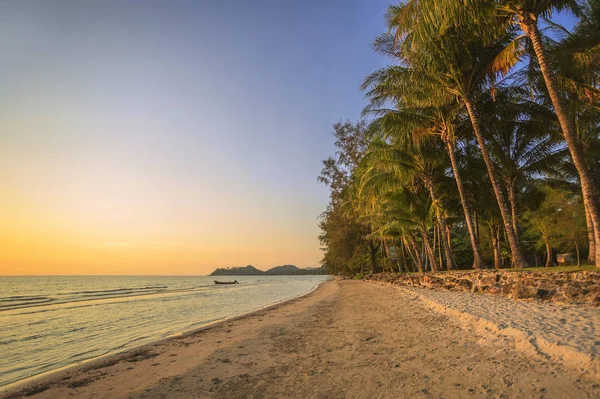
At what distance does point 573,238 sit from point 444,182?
8.42m

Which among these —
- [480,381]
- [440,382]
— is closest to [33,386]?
[440,382]

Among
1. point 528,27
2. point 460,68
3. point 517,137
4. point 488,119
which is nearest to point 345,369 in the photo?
point 528,27

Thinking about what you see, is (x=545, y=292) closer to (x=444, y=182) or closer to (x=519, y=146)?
(x=519, y=146)

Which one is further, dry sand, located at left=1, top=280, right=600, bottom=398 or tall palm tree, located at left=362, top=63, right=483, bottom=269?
tall palm tree, located at left=362, top=63, right=483, bottom=269

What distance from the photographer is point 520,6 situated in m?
10.4

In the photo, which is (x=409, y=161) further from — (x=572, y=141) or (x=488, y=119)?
(x=572, y=141)

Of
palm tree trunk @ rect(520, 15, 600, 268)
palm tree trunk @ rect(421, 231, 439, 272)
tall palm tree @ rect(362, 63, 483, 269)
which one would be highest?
tall palm tree @ rect(362, 63, 483, 269)

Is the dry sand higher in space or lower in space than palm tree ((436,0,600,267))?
lower

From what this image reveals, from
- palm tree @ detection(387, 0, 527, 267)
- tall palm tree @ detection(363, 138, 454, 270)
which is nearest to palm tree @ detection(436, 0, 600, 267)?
palm tree @ detection(387, 0, 527, 267)

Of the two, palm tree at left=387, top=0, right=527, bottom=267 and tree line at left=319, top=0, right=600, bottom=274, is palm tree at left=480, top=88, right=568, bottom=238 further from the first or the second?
palm tree at left=387, top=0, right=527, bottom=267

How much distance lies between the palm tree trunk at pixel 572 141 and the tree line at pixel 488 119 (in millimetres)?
30

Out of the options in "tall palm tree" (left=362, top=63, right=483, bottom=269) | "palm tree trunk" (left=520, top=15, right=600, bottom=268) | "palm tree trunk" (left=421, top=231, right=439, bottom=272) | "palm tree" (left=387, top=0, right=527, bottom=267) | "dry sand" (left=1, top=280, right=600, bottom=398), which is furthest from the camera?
"palm tree trunk" (left=421, top=231, right=439, bottom=272)

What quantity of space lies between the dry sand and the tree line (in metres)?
6.74

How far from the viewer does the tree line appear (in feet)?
34.9
